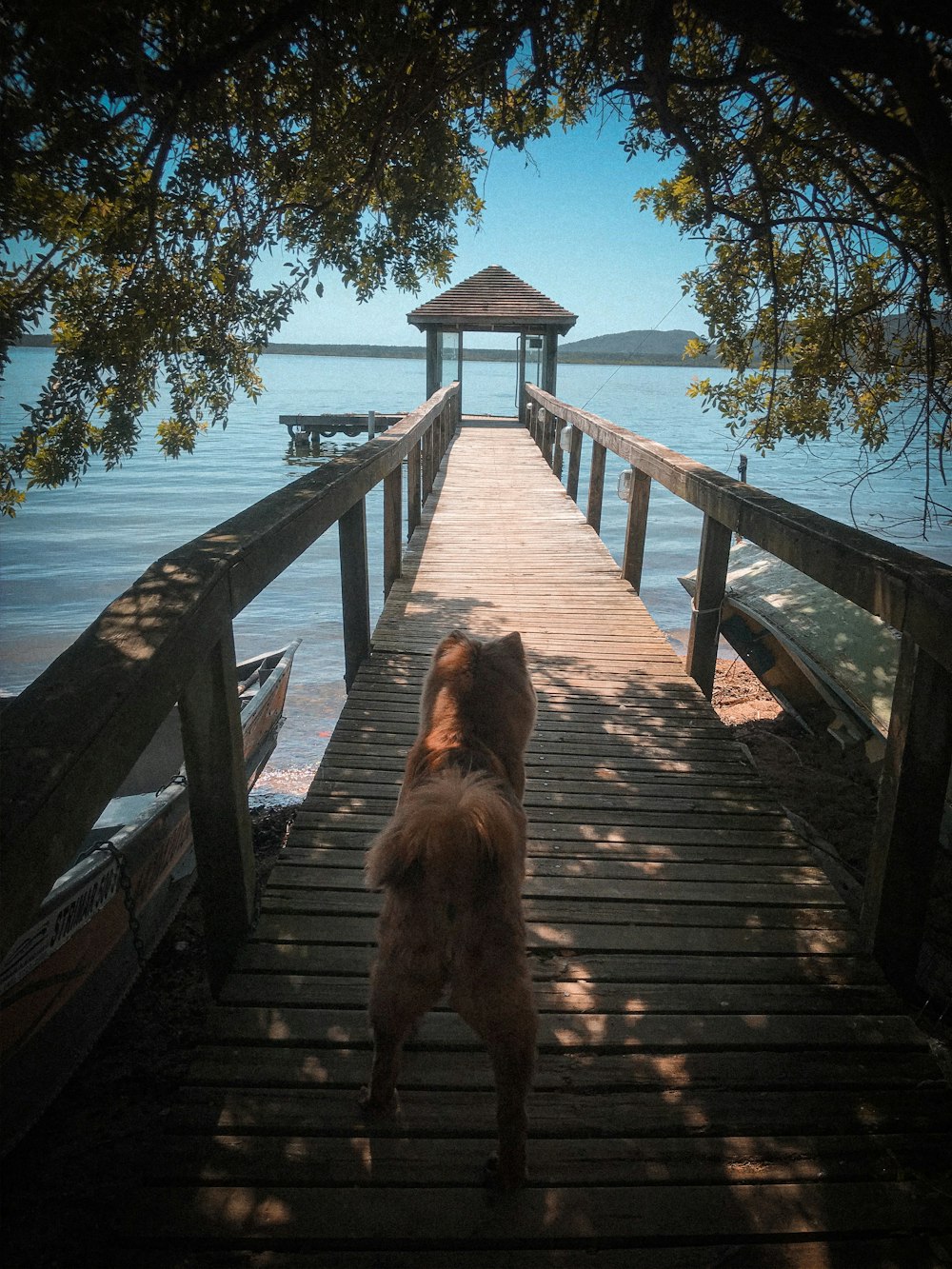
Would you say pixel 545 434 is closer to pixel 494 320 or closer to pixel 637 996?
pixel 494 320

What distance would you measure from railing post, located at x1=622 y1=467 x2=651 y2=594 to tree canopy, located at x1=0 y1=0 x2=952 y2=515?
1.08 m

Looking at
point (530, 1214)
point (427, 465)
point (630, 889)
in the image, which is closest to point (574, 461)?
point (427, 465)

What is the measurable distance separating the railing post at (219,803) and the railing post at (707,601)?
3.12 m

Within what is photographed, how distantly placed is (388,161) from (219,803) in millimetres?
4512

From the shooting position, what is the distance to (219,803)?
99.0 inches

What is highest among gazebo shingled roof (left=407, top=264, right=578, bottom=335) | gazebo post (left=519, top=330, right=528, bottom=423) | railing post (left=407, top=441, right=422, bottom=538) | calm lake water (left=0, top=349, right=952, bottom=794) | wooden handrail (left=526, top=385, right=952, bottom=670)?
gazebo shingled roof (left=407, top=264, right=578, bottom=335)

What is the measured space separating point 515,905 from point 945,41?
3.51 metres

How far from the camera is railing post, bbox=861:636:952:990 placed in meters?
2.42

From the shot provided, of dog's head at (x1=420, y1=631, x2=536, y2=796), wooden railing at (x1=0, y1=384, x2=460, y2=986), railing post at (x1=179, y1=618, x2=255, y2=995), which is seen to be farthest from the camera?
dog's head at (x1=420, y1=631, x2=536, y2=796)

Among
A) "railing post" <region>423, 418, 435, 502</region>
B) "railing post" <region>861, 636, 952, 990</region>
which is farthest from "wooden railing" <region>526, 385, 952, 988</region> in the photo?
"railing post" <region>423, 418, 435, 502</region>

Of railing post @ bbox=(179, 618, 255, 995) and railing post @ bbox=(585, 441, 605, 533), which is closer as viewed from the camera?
railing post @ bbox=(179, 618, 255, 995)

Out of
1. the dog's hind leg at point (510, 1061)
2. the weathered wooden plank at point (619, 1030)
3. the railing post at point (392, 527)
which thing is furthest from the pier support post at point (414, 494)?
the dog's hind leg at point (510, 1061)

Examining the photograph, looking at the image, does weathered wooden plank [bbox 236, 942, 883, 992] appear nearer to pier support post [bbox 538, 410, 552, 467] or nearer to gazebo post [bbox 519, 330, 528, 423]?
pier support post [bbox 538, 410, 552, 467]

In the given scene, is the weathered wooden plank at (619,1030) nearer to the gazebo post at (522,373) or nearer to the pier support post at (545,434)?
the pier support post at (545,434)
